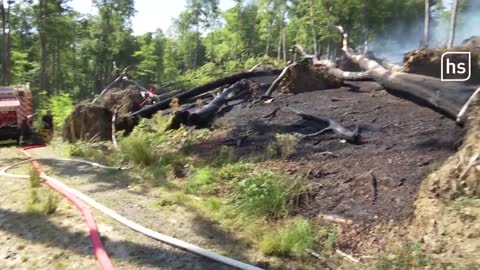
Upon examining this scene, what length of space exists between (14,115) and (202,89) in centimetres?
593

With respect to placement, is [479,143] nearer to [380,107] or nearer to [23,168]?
[380,107]

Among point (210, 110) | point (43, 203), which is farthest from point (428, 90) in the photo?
point (43, 203)

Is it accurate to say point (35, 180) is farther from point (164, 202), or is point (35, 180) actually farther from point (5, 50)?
point (5, 50)

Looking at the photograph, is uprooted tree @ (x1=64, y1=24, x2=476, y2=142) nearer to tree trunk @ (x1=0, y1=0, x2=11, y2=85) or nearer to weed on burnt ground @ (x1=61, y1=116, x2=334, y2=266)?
weed on burnt ground @ (x1=61, y1=116, x2=334, y2=266)

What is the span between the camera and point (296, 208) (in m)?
4.96

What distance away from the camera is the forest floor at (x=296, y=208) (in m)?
4.24

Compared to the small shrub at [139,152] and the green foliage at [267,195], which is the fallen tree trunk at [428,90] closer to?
the green foliage at [267,195]

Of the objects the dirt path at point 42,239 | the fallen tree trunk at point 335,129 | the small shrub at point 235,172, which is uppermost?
the fallen tree trunk at point 335,129

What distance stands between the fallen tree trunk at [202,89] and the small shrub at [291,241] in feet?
26.5

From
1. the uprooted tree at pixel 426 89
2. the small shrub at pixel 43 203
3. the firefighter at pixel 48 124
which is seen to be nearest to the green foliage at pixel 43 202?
the small shrub at pixel 43 203

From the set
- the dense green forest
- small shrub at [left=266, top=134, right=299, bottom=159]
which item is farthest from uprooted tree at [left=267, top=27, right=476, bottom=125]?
the dense green forest

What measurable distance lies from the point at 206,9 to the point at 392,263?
48968 mm

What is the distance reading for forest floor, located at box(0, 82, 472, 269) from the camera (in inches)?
167

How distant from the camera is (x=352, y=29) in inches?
1657
